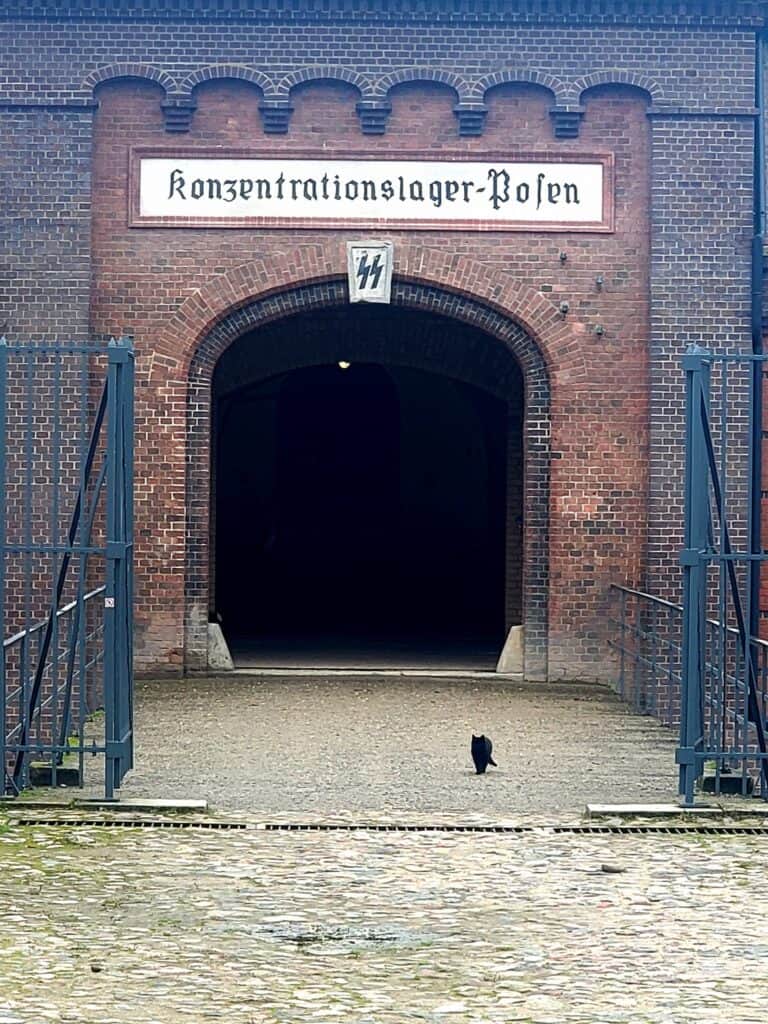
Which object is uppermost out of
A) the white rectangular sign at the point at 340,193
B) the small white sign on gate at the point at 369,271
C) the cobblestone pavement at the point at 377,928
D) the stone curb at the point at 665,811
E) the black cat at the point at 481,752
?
the white rectangular sign at the point at 340,193

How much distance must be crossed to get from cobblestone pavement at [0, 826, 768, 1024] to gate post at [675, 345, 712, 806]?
0.77 meters

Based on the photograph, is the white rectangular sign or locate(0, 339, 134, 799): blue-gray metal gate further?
the white rectangular sign

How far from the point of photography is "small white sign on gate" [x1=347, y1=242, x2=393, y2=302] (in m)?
16.6

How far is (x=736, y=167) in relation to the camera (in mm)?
16703

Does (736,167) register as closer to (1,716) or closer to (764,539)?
(764,539)

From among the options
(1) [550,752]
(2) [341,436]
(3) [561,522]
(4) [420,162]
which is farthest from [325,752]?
(2) [341,436]

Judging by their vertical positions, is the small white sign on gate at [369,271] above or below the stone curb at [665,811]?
above

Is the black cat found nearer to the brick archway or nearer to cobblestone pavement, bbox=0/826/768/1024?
cobblestone pavement, bbox=0/826/768/1024

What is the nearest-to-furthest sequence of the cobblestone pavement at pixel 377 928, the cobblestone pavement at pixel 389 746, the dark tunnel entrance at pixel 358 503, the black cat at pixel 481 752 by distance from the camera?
the cobblestone pavement at pixel 377 928
the cobblestone pavement at pixel 389 746
the black cat at pixel 481 752
the dark tunnel entrance at pixel 358 503

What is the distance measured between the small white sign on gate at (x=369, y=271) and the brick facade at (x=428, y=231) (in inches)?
4.6

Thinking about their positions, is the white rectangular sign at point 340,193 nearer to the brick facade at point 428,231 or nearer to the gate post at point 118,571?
the brick facade at point 428,231

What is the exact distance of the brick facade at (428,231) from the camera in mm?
16562

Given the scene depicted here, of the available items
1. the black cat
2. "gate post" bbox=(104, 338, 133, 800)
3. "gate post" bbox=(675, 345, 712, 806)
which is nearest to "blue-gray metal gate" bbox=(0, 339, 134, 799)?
"gate post" bbox=(104, 338, 133, 800)

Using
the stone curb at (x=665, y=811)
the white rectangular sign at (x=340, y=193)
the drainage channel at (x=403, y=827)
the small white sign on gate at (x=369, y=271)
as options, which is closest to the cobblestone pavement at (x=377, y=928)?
the drainage channel at (x=403, y=827)
